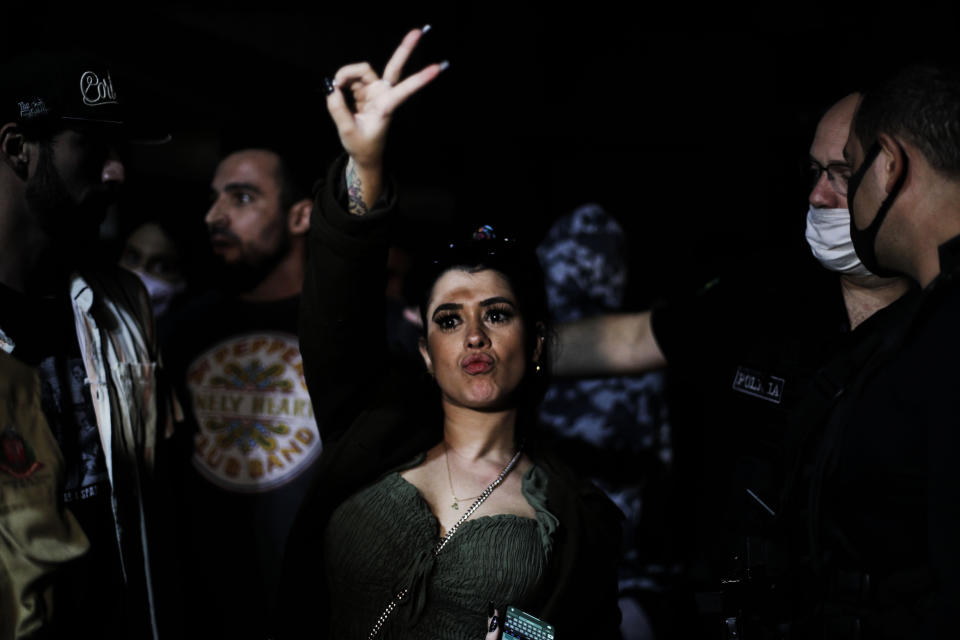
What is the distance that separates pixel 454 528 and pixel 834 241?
4.63 ft

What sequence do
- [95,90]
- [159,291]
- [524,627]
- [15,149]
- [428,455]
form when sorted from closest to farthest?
[524,627] < [15,149] < [95,90] < [428,455] < [159,291]

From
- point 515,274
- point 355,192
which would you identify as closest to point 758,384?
point 515,274

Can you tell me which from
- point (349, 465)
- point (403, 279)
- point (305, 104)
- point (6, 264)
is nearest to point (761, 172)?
point (403, 279)

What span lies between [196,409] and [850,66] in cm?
371

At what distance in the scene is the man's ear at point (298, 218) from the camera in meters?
3.59

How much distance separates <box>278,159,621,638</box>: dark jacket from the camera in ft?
7.56

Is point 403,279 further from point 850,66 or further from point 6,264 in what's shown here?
point 6,264

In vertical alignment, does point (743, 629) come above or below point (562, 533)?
below

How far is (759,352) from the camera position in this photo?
279 cm

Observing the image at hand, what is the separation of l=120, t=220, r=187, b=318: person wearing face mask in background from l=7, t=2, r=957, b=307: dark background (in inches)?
31.9

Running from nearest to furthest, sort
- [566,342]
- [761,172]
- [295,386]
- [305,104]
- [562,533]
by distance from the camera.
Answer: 1. [562,533]
2. [295,386]
3. [566,342]
4. [305,104]
5. [761,172]

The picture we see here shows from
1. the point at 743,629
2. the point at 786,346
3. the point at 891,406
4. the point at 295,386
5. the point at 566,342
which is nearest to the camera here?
the point at 891,406

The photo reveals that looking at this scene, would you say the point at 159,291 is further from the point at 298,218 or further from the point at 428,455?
the point at 428,455

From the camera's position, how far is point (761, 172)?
5242 millimetres
